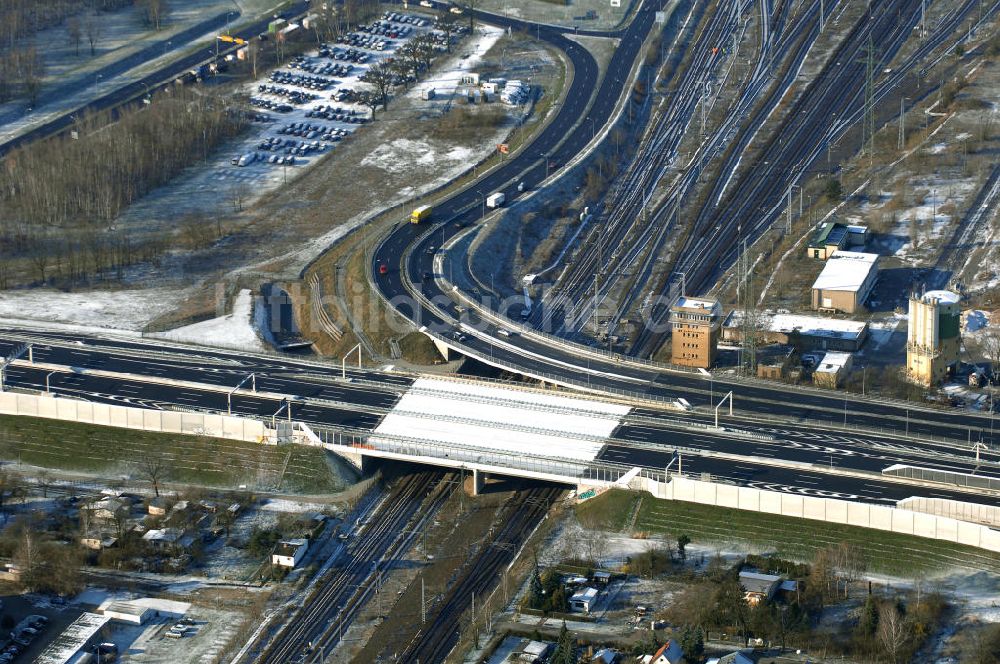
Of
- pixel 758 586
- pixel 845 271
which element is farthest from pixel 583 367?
pixel 758 586

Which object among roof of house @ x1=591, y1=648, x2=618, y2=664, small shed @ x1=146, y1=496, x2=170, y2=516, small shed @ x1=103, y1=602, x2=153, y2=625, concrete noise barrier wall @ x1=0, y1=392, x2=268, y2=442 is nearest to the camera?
roof of house @ x1=591, y1=648, x2=618, y2=664

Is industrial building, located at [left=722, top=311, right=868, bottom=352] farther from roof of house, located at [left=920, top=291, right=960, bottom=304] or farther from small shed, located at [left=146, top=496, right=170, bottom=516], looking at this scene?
small shed, located at [left=146, top=496, right=170, bottom=516]

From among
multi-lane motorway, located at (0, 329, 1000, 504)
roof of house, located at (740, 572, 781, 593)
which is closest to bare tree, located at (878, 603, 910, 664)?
roof of house, located at (740, 572, 781, 593)

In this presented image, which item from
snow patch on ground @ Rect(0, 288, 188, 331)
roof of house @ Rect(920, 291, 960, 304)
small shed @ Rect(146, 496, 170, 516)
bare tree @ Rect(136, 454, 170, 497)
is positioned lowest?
small shed @ Rect(146, 496, 170, 516)

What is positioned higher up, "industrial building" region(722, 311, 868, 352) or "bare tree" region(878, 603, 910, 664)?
"industrial building" region(722, 311, 868, 352)

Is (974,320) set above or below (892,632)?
above

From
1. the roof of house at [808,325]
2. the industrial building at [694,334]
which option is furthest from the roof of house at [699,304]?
the roof of house at [808,325]

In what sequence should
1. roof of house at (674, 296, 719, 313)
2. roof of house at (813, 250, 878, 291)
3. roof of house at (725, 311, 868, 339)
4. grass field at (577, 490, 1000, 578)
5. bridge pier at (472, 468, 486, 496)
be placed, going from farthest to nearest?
roof of house at (813, 250, 878, 291)
roof of house at (725, 311, 868, 339)
roof of house at (674, 296, 719, 313)
bridge pier at (472, 468, 486, 496)
grass field at (577, 490, 1000, 578)

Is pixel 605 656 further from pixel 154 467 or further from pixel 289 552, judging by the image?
pixel 154 467

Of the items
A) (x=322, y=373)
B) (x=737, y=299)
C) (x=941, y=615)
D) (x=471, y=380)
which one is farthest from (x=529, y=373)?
(x=941, y=615)
